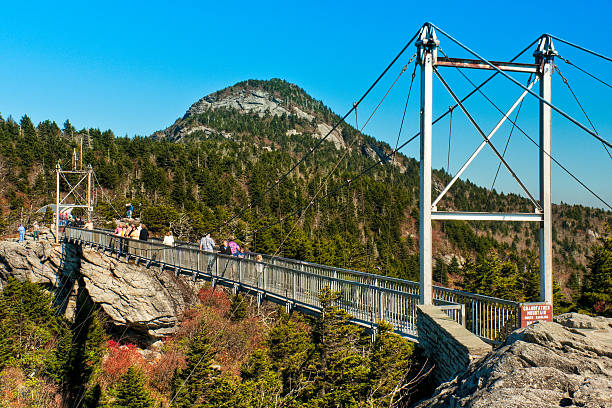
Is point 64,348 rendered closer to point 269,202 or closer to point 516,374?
point 516,374

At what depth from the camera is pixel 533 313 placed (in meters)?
6.63

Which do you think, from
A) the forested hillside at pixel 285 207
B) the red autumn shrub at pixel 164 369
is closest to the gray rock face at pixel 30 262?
the forested hillside at pixel 285 207

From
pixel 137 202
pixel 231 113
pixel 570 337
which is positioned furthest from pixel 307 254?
pixel 231 113

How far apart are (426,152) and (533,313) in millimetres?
3186

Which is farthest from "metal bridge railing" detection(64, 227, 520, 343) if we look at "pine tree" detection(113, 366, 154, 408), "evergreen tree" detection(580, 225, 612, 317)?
"evergreen tree" detection(580, 225, 612, 317)

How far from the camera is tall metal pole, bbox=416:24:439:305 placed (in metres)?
7.75

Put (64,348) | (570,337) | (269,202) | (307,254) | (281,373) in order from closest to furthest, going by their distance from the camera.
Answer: (570,337), (281,373), (64,348), (307,254), (269,202)

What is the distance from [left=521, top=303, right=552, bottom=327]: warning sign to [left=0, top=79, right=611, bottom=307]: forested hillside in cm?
2139

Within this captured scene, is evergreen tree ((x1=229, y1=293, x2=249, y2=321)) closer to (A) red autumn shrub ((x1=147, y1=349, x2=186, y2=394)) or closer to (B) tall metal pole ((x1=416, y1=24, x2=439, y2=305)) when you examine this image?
(A) red autumn shrub ((x1=147, y1=349, x2=186, y2=394))

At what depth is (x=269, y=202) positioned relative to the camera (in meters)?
62.5

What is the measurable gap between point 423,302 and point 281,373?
20.9 feet

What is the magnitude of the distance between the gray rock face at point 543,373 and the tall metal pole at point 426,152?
3205 mm

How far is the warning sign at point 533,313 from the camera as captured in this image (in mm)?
6559

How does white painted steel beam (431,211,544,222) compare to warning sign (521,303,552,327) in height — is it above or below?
above
